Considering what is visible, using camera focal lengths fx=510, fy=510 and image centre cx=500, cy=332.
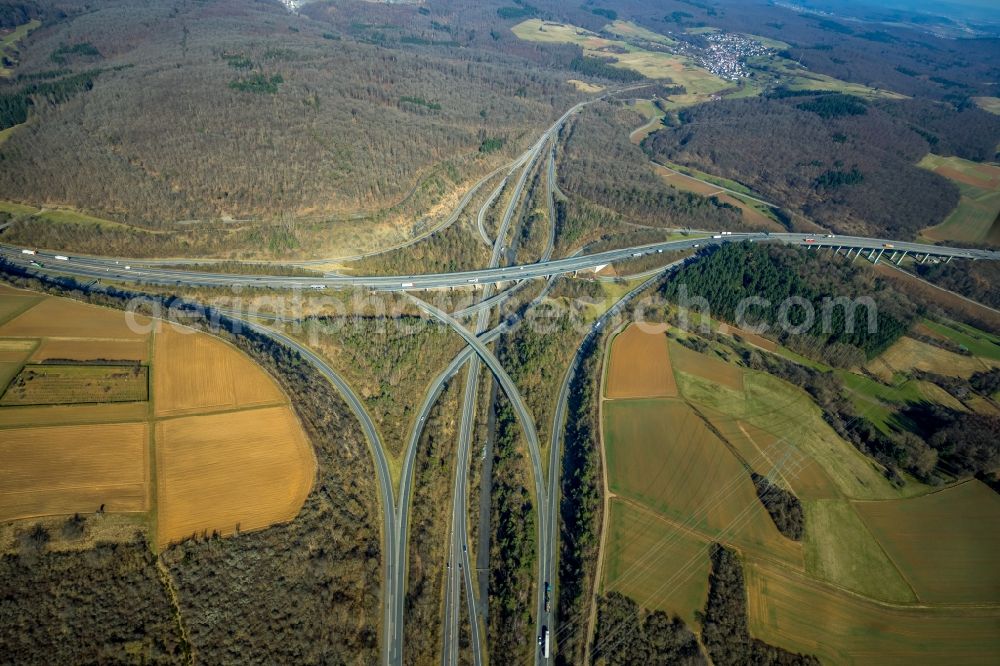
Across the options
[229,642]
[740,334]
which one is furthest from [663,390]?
[229,642]

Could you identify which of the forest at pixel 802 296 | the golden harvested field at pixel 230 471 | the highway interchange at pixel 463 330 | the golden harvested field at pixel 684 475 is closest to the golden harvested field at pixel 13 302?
the highway interchange at pixel 463 330

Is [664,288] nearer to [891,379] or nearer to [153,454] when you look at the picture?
[891,379]

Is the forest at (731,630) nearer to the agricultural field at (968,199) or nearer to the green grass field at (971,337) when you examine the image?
the green grass field at (971,337)

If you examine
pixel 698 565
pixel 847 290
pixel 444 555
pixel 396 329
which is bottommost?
pixel 444 555

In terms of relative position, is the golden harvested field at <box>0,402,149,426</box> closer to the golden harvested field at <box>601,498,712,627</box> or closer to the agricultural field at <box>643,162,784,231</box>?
the golden harvested field at <box>601,498,712,627</box>

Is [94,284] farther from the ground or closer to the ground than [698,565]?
farther from the ground
